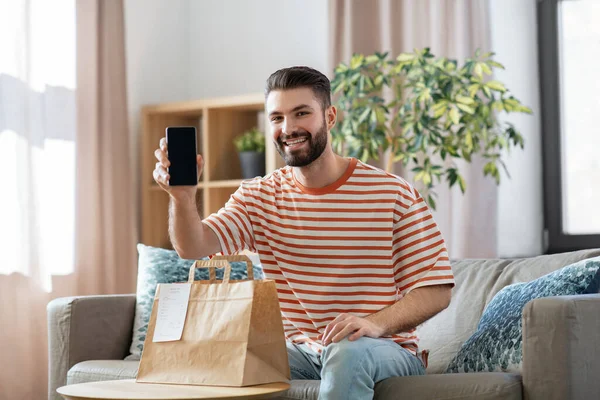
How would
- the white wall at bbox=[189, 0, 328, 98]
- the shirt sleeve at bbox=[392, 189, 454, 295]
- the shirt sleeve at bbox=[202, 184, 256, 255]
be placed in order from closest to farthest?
the shirt sleeve at bbox=[392, 189, 454, 295] < the shirt sleeve at bbox=[202, 184, 256, 255] < the white wall at bbox=[189, 0, 328, 98]

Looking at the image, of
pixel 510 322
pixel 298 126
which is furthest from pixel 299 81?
pixel 510 322

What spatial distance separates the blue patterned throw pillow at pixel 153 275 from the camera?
271cm

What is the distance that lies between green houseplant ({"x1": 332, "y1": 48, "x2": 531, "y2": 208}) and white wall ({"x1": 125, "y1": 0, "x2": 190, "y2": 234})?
3.96 ft

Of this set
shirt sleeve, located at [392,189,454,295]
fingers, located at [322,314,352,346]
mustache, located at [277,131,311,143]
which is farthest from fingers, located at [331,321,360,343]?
mustache, located at [277,131,311,143]

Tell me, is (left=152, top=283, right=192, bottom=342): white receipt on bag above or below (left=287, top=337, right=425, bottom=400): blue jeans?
above

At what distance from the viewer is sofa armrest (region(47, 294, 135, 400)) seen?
263 centimetres

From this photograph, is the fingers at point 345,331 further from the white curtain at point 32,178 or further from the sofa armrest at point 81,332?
the white curtain at point 32,178

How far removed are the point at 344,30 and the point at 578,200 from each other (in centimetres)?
124

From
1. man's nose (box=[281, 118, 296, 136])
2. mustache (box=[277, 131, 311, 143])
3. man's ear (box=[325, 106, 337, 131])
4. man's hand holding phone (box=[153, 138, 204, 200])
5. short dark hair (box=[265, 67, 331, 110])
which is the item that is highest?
short dark hair (box=[265, 67, 331, 110])

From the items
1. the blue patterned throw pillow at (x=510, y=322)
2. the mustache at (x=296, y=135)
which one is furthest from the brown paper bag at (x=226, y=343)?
the blue patterned throw pillow at (x=510, y=322)

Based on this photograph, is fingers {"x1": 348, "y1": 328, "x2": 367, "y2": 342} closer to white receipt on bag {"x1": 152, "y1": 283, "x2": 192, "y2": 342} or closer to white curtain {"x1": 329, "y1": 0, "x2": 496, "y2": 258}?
white receipt on bag {"x1": 152, "y1": 283, "x2": 192, "y2": 342}

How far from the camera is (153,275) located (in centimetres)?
279

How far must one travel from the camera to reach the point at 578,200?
3.76 m

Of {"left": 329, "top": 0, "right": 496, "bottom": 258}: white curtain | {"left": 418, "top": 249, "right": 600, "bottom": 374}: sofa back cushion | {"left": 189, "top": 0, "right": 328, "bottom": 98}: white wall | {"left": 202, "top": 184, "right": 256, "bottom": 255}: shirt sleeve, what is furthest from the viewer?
{"left": 189, "top": 0, "right": 328, "bottom": 98}: white wall
